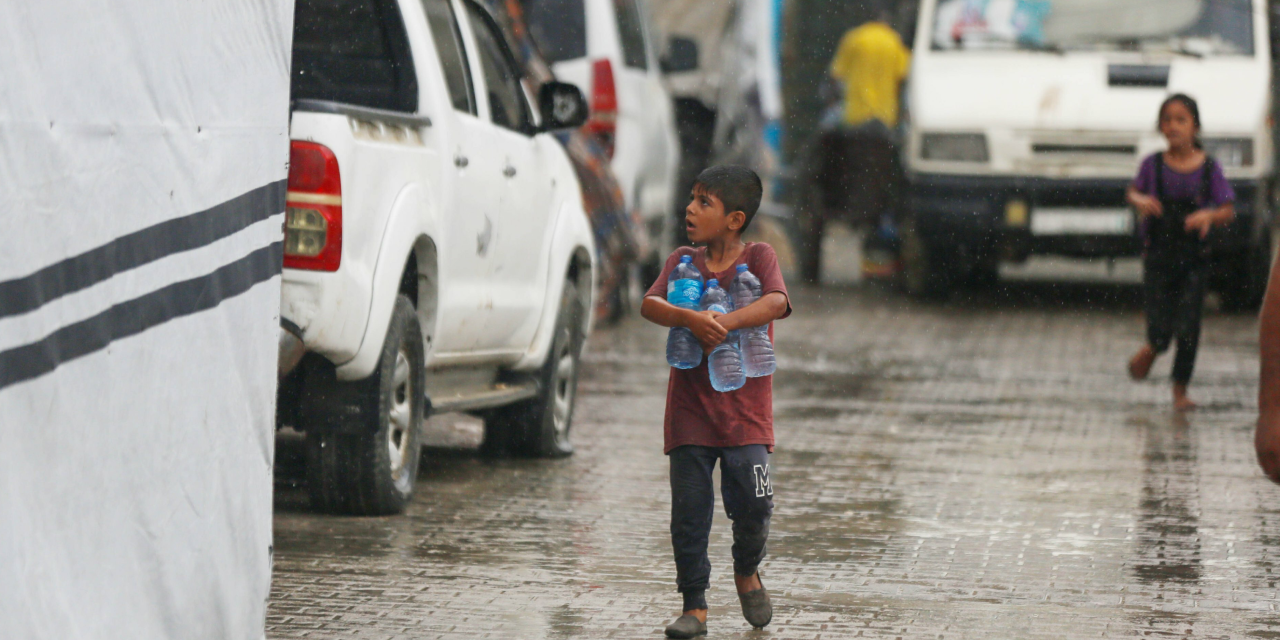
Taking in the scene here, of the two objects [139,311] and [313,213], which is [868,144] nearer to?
[313,213]

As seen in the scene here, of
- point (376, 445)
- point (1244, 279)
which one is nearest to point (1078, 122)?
point (1244, 279)

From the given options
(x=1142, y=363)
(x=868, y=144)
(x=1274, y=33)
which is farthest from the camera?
(x=868, y=144)

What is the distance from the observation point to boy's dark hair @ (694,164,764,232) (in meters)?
5.16

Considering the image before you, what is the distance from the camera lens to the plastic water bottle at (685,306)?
518 centimetres

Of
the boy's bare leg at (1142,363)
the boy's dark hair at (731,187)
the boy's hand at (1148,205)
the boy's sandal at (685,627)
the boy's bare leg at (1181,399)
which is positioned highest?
the boy's dark hair at (731,187)

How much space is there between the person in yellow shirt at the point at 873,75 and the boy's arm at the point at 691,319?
44.2 feet

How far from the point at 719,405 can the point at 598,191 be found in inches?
306

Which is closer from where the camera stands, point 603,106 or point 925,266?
point 603,106

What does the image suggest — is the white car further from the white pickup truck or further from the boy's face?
the boy's face

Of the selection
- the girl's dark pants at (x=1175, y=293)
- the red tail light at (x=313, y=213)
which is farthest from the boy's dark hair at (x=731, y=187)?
the girl's dark pants at (x=1175, y=293)

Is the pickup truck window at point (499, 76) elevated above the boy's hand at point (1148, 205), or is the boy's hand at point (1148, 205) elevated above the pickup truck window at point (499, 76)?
the pickup truck window at point (499, 76)

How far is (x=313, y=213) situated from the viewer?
6.29 meters

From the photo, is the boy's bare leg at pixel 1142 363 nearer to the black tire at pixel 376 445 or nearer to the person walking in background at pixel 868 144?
the black tire at pixel 376 445

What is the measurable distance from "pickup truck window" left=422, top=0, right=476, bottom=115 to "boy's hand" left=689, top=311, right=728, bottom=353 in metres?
2.67
